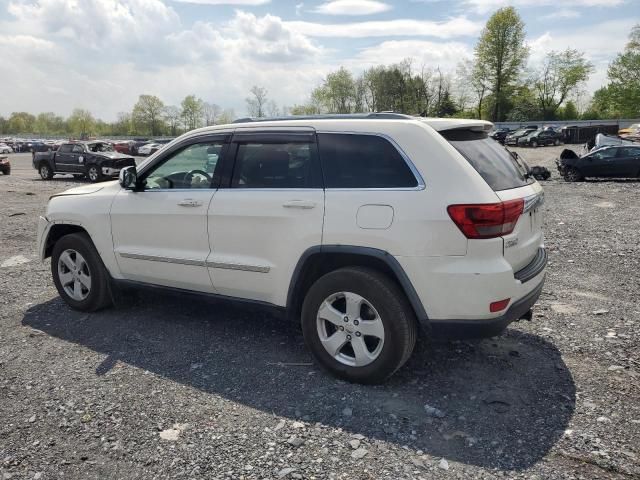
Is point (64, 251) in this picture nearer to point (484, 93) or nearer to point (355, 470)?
point (355, 470)

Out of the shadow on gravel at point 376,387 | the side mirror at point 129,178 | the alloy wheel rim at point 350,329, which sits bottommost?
the shadow on gravel at point 376,387

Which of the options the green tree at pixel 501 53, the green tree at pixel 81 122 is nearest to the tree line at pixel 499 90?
the green tree at pixel 501 53

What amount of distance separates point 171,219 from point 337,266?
153 cm

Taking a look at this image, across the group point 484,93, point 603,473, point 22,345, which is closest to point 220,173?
point 22,345

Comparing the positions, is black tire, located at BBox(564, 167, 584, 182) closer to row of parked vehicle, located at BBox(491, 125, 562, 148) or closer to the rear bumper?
the rear bumper

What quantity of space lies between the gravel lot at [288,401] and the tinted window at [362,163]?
130 centimetres

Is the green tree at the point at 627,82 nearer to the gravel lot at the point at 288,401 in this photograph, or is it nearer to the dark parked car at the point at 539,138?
the dark parked car at the point at 539,138

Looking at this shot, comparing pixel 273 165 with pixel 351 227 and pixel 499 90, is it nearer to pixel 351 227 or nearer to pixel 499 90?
pixel 351 227

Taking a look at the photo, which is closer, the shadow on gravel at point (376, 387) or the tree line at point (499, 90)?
the shadow on gravel at point (376, 387)

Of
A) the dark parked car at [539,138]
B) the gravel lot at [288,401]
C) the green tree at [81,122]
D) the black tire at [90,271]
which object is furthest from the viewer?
the green tree at [81,122]

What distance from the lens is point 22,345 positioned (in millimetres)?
4418

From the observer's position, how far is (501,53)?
230 feet

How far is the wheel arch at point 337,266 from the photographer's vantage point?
330 cm

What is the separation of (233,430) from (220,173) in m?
1.99
